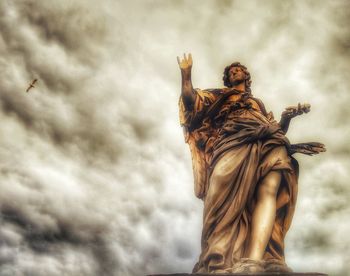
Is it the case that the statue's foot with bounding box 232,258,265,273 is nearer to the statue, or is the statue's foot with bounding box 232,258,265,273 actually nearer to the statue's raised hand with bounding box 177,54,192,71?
the statue

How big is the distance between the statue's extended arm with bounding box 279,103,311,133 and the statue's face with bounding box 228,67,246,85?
1.49m

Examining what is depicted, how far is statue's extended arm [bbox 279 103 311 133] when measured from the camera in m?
9.61

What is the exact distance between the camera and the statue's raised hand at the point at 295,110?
31.5 feet

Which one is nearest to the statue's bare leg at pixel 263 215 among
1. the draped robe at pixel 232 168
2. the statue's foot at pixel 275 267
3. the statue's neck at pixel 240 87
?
the draped robe at pixel 232 168

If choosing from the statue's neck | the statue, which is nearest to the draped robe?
the statue

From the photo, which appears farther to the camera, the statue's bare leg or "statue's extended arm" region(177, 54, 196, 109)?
"statue's extended arm" region(177, 54, 196, 109)

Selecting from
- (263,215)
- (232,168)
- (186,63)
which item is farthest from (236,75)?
(263,215)

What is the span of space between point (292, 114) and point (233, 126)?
1.12m

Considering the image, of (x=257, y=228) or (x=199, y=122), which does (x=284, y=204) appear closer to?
(x=257, y=228)

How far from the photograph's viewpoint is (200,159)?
1002cm

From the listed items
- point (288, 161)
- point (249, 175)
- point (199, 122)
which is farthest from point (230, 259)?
point (199, 122)

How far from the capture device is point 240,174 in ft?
29.4

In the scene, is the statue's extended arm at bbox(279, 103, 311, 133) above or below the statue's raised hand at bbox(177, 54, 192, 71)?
below

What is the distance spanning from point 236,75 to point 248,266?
15.6 feet
